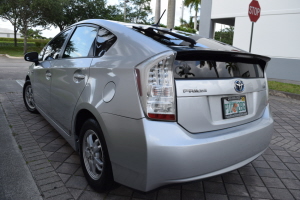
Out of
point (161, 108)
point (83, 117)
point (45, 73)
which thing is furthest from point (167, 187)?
point (45, 73)

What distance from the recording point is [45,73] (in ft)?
11.7

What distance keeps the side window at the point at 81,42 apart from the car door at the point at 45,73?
315 millimetres

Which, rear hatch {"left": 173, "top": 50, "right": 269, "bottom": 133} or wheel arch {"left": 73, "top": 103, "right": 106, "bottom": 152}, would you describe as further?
wheel arch {"left": 73, "top": 103, "right": 106, "bottom": 152}

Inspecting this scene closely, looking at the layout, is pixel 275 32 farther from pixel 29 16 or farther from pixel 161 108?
pixel 29 16

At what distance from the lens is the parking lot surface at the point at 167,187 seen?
2.45m

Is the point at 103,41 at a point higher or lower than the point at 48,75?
higher

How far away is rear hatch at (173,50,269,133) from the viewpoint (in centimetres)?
190

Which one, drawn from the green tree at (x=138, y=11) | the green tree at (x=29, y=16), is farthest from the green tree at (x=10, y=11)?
the green tree at (x=138, y=11)

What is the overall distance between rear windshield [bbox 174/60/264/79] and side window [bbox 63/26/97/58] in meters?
1.14

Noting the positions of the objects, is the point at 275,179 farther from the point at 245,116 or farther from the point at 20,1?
the point at 20,1

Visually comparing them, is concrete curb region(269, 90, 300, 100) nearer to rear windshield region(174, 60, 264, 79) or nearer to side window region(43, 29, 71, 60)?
rear windshield region(174, 60, 264, 79)

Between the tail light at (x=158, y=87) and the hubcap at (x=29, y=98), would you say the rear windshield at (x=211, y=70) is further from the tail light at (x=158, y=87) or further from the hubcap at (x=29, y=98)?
the hubcap at (x=29, y=98)

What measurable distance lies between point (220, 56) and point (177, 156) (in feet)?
2.98

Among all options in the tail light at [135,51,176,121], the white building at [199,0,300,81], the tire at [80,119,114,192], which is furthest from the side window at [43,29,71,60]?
the white building at [199,0,300,81]
